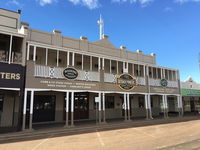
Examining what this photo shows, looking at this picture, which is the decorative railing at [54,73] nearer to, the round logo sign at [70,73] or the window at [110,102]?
the round logo sign at [70,73]

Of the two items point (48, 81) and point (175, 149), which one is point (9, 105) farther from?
point (175, 149)

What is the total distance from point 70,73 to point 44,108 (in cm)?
446

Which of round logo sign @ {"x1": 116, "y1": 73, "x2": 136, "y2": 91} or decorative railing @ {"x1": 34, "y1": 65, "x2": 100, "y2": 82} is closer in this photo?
decorative railing @ {"x1": 34, "y1": 65, "x2": 100, "y2": 82}

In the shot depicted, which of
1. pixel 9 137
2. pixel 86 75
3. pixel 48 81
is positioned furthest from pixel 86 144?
pixel 86 75

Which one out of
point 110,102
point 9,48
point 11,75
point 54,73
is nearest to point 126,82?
point 110,102

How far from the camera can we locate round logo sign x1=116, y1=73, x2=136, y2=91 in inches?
579

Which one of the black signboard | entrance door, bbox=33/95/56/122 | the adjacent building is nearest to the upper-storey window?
the black signboard

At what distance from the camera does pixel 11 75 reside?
998cm

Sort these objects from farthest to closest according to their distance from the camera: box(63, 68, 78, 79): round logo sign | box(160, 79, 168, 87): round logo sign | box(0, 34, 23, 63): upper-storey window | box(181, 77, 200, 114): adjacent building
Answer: box(181, 77, 200, 114): adjacent building < box(160, 79, 168, 87): round logo sign < box(63, 68, 78, 79): round logo sign < box(0, 34, 23, 63): upper-storey window

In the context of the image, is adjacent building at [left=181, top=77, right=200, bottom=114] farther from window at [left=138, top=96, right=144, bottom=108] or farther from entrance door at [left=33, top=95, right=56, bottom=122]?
entrance door at [left=33, top=95, right=56, bottom=122]

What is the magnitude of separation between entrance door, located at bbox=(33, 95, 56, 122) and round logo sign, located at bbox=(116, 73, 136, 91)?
6239mm

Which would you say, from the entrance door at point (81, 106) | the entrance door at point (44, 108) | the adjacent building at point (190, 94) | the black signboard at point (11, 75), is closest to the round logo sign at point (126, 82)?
the entrance door at point (81, 106)

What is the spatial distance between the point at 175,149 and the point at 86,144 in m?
3.79

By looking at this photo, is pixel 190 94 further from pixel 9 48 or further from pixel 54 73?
pixel 9 48
